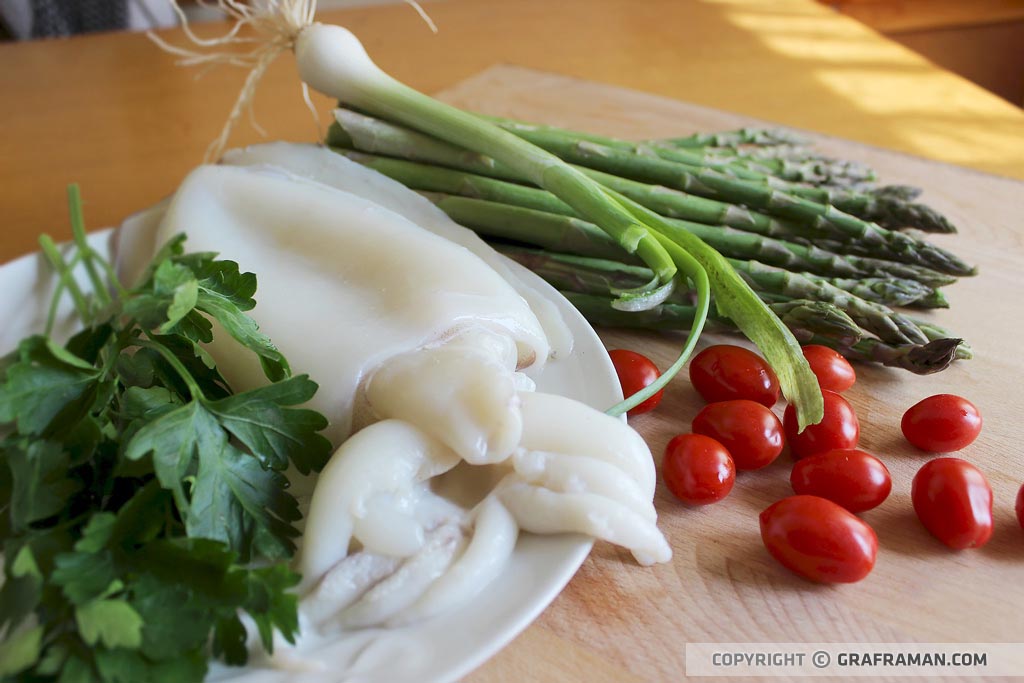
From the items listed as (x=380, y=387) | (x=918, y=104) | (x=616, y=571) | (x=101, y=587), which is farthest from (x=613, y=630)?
(x=918, y=104)

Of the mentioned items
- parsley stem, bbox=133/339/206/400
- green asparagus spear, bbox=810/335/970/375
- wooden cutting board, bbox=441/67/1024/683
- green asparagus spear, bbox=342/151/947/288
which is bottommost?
wooden cutting board, bbox=441/67/1024/683

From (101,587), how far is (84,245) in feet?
1.64

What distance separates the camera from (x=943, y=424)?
1.32 m

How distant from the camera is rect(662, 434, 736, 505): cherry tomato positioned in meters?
1.24

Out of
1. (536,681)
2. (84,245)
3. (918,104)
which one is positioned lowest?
(536,681)

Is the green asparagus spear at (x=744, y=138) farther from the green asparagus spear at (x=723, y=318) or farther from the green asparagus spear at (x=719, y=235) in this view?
the green asparagus spear at (x=723, y=318)

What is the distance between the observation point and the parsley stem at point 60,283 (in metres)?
1.06

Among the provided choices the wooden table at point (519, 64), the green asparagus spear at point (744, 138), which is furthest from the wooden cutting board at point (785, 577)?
the green asparagus spear at point (744, 138)

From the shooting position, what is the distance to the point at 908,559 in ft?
3.84

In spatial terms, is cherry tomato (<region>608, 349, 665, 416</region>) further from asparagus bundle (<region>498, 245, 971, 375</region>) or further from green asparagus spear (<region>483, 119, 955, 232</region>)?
green asparagus spear (<region>483, 119, 955, 232</region>)

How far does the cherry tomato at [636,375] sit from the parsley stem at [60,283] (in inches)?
31.1

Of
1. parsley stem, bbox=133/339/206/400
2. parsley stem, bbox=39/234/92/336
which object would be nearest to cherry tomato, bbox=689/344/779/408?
parsley stem, bbox=133/339/206/400

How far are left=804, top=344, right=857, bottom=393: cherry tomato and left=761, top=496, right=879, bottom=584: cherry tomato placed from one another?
1.17ft

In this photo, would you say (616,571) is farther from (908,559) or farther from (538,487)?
(908,559)
